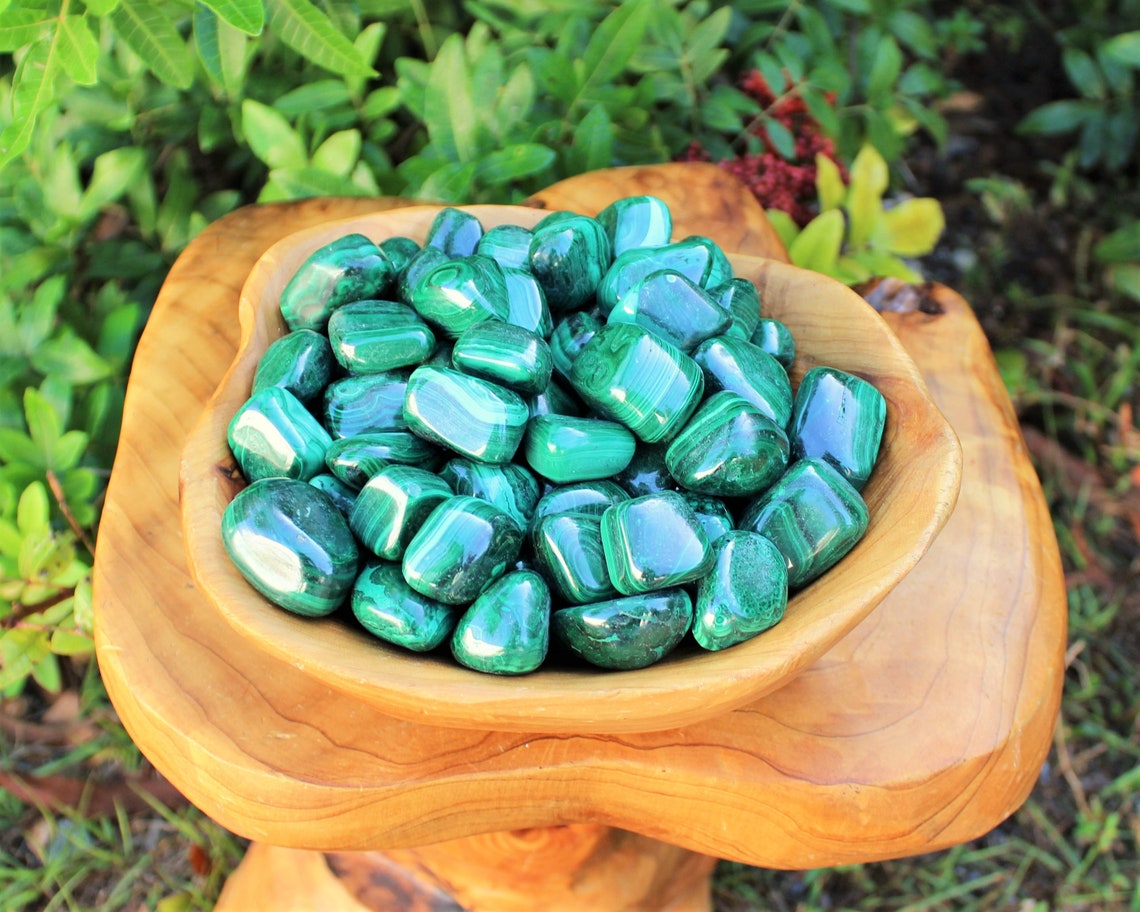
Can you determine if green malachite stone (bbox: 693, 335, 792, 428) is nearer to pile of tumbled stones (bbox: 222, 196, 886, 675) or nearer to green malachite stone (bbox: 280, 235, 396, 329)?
pile of tumbled stones (bbox: 222, 196, 886, 675)

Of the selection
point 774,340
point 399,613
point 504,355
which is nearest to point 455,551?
point 399,613

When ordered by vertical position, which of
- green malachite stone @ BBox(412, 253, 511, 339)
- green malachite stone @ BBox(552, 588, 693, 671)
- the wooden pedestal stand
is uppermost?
green malachite stone @ BBox(412, 253, 511, 339)

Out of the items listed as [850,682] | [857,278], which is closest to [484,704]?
[850,682]

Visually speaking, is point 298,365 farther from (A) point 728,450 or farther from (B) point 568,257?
(A) point 728,450

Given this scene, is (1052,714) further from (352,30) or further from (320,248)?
(352,30)

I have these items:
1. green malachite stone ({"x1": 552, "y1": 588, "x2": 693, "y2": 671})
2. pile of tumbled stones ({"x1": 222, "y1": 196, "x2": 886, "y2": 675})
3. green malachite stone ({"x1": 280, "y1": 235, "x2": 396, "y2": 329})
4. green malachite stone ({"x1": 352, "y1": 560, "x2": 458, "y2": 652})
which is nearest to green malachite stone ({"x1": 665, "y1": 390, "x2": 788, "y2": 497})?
pile of tumbled stones ({"x1": 222, "y1": 196, "x2": 886, "y2": 675})

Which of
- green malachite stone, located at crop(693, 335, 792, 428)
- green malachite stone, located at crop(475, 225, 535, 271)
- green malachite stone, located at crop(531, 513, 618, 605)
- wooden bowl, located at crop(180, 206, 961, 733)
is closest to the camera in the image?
wooden bowl, located at crop(180, 206, 961, 733)

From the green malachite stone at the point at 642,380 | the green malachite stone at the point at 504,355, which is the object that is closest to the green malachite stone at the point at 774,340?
the green malachite stone at the point at 642,380
